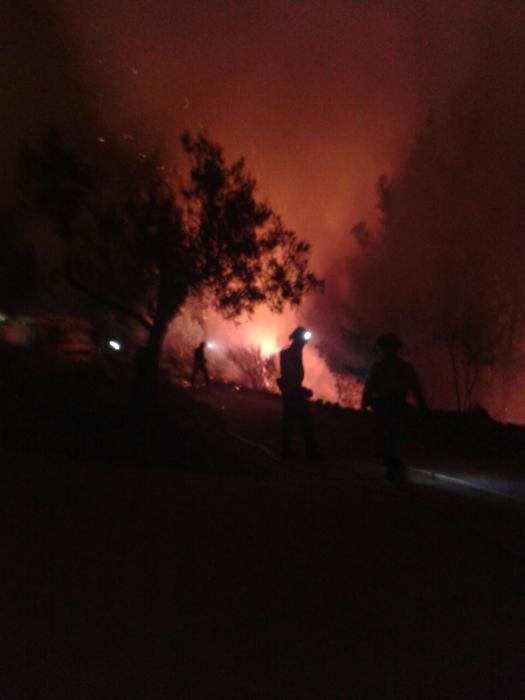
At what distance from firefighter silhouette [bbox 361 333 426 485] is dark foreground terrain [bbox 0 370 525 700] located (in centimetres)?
59

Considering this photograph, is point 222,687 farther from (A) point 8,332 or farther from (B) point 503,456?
(A) point 8,332

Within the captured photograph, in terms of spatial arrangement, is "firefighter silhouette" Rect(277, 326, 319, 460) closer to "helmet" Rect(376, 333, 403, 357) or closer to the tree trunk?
"helmet" Rect(376, 333, 403, 357)

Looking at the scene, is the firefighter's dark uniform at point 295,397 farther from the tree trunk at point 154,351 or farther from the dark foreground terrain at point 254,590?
the tree trunk at point 154,351

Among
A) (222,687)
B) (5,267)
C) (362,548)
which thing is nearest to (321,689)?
(222,687)

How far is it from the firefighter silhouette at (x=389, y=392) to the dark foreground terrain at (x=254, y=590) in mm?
590

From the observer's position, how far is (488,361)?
37.6 metres

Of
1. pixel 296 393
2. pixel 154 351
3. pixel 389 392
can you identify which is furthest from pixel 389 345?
pixel 154 351

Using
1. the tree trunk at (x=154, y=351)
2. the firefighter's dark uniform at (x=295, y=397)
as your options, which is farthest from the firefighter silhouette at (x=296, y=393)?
the tree trunk at (x=154, y=351)

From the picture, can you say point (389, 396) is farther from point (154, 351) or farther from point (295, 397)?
point (154, 351)

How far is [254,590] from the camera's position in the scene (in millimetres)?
7309

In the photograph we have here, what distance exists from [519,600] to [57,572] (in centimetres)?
307

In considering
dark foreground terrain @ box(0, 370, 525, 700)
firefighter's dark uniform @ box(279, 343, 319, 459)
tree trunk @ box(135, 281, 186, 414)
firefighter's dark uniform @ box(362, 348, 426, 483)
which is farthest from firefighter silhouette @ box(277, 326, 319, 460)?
tree trunk @ box(135, 281, 186, 414)

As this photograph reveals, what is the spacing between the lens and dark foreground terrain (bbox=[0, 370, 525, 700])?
18.5 ft

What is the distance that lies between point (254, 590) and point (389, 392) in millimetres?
6191
